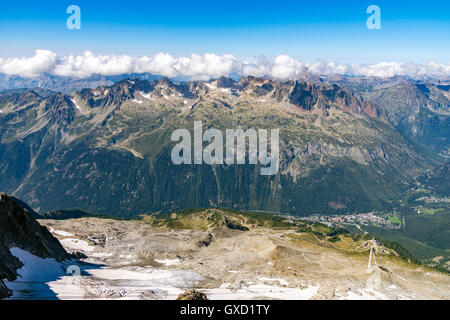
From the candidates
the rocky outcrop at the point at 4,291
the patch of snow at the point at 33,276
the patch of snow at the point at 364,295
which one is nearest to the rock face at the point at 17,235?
the patch of snow at the point at 33,276

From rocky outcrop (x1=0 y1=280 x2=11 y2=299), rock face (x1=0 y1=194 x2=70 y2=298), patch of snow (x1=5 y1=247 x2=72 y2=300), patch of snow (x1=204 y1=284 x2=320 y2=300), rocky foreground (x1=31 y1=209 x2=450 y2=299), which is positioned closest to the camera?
rocky outcrop (x1=0 y1=280 x2=11 y2=299)

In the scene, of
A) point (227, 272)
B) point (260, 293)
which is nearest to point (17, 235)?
point (227, 272)

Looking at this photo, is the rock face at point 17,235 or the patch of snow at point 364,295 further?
the patch of snow at point 364,295

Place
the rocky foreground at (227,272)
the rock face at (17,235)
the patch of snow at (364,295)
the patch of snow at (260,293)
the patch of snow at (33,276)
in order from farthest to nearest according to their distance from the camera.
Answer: the patch of snow at (364,295) < the rocky foreground at (227,272) < the patch of snow at (260,293) < the rock face at (17,235) < the patch of snow at (33,276)

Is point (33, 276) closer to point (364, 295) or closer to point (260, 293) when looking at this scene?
point (260, 293)

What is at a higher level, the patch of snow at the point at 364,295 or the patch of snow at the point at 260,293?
the patch of snow at the point at 260,293

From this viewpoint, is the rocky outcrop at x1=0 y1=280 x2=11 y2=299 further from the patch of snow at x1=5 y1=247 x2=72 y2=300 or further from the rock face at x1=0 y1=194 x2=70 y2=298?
the rock face at x1=0 y1=194 x2=70 y2=298

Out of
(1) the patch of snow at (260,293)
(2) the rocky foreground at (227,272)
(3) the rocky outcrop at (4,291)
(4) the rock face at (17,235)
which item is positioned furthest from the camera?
(2) the rocky foreground at (227,272)

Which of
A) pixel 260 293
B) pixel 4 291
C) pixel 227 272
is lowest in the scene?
pixel 227 272

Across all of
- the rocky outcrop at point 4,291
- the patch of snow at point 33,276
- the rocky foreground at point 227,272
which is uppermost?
the rocky outcrop at point 4,291

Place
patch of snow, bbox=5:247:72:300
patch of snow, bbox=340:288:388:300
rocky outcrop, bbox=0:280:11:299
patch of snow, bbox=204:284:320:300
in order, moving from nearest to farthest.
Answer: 1. rocky outcrop, bbox=0:280:11:299
2. patch of snow, bbox=5:247:72:300
3. patch of snow, bbox=204:284:320:300
4. patch of snow, bbox=340:288:388:300

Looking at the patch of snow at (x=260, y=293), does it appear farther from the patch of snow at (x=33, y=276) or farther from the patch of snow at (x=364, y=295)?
the patch of snow at (x=33, y=276)

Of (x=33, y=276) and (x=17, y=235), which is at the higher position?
(x=17, y=235)

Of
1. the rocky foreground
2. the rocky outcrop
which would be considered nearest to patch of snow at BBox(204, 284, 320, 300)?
the rocky foreground
